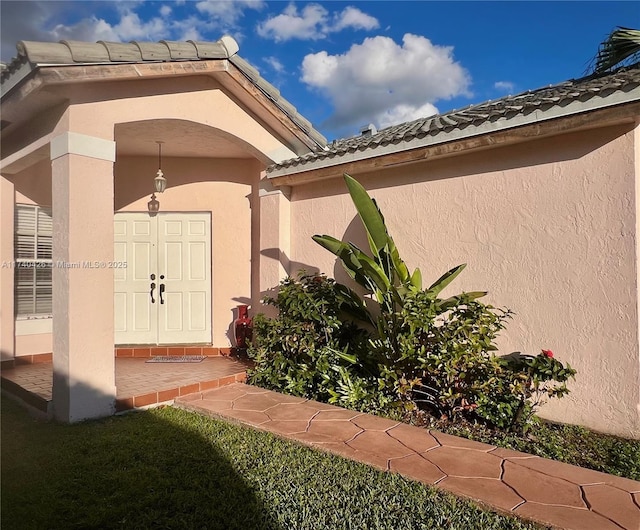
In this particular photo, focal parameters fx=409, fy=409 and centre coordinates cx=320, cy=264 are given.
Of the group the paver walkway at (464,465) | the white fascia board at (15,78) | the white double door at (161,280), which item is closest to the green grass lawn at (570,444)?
the paver walkway at (464,465)

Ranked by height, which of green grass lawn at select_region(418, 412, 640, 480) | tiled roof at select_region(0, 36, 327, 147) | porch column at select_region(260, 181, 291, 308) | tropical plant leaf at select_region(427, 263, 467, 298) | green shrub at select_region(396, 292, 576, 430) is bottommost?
green grass lawn at select_region(418, 412, 640, 480)

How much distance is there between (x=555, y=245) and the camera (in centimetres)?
498

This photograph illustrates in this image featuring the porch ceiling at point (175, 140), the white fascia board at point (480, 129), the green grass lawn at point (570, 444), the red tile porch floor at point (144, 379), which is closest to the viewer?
the green grass lawn at point (570, 444)

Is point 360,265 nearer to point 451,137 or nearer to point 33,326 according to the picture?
point 451,137

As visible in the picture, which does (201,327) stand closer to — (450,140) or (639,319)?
(450,140)

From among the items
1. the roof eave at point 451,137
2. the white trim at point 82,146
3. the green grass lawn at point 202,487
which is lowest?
the green grass lawn at point 202,487

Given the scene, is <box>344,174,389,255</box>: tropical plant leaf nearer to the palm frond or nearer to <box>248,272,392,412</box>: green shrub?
<box>248,272,392,412</box>: green shrub

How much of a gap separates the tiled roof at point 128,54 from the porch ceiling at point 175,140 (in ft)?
2.90

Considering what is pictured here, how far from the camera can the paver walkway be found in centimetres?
307

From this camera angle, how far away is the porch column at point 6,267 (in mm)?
7309

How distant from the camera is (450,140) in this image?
17.9ft

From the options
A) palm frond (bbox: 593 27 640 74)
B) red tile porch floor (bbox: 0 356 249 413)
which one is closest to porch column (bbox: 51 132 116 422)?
red tile porch floor (bbox: 0 356 249 413)

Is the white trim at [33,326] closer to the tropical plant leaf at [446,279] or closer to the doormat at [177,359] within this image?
the doormat at [177,359]

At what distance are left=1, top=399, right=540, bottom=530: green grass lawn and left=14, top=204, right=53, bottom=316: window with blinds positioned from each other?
3.98 meters
